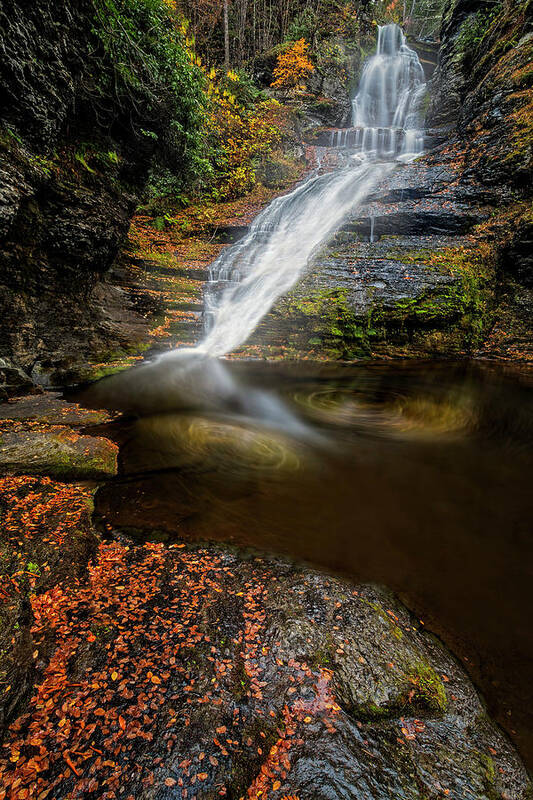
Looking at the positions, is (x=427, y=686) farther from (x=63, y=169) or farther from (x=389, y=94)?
(x=389, y=94)

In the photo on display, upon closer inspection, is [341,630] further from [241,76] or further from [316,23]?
[316,23]

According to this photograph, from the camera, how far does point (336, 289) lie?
10.8m

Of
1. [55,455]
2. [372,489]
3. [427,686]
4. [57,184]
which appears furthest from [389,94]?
[427,686]

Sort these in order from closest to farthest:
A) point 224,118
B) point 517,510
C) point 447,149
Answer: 1. point 517,510
2. point 447,149
3. point 224,118

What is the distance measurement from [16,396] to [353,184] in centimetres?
1573

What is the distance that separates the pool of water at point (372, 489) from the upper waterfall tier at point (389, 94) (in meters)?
19.4

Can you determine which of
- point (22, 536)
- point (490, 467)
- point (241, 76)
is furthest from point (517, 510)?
point (241, 76)

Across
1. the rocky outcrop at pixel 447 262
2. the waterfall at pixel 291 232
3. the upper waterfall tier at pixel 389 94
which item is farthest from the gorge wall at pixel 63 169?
the upper waterfall tier at pixel 389 94

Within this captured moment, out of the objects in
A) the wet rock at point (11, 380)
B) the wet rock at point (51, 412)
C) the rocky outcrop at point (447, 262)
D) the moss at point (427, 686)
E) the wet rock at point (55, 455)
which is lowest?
the moss at point (427, 686)

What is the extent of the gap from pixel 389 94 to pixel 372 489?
102 feet

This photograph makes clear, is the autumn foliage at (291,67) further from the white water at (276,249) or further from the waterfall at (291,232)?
the white water at (276,249)

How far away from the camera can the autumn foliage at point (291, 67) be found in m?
20.6

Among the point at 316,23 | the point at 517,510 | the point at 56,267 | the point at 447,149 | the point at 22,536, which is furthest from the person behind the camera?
the point at 316,23

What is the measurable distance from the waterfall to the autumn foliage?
4226 millimetres
